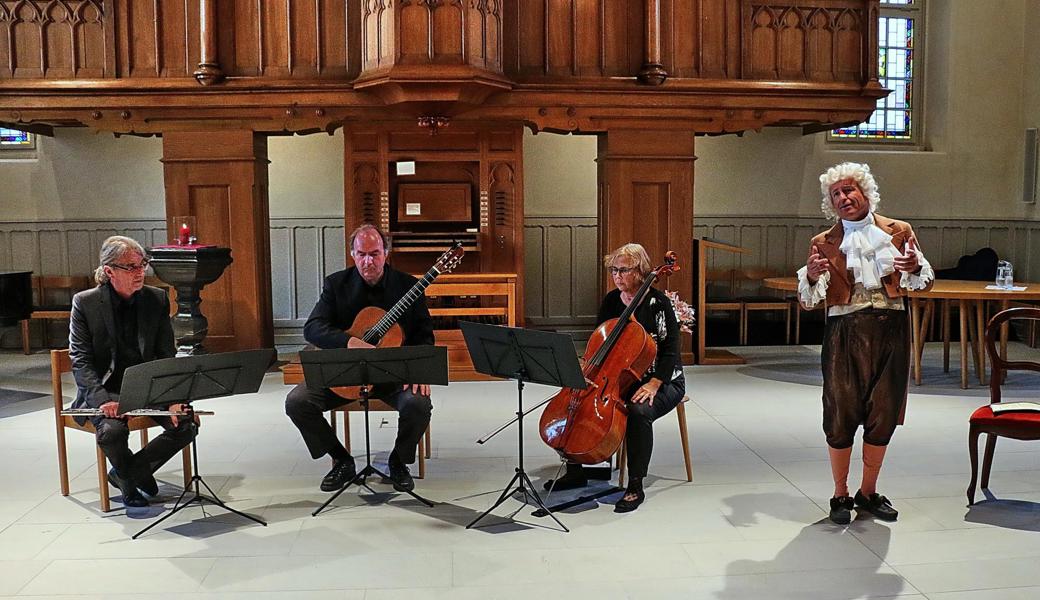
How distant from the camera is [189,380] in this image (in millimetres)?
4102

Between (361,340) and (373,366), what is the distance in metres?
0.55

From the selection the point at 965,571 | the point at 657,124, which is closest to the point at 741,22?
the point at 657,124

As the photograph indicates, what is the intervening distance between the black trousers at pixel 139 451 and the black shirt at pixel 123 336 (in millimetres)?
271

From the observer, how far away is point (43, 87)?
25.9ft

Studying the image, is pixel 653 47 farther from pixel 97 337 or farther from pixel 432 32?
pixel 97 337

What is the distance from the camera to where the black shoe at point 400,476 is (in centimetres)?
474

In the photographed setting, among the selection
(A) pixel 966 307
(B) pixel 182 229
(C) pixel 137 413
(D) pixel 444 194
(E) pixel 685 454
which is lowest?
(E) pixel 685 454

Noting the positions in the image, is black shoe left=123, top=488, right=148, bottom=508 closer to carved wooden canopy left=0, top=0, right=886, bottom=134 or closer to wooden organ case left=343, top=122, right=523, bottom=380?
carved wooden canopy left=0, top=0, right=886, bottom=134

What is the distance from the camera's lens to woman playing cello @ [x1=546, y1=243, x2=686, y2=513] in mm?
4500

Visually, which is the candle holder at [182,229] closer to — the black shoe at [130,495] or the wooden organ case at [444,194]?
the wooden organ case at [444,194]

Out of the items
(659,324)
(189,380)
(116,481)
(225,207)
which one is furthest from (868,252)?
(225,207)

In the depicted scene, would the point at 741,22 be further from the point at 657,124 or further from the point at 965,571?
the point at 965,571

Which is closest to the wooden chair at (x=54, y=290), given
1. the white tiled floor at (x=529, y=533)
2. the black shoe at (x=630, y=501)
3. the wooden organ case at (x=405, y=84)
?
the wooden organ case at (x=405, y=84)

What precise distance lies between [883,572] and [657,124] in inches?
214
